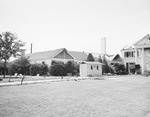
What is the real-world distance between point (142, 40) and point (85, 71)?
1594 cm

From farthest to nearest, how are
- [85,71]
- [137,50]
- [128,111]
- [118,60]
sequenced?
[118,60] → [137,50] → [85,71] → [128,111]

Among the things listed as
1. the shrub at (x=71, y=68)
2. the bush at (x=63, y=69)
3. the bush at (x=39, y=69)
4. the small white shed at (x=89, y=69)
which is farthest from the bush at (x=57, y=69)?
the small white shed at (x=89, y=69)

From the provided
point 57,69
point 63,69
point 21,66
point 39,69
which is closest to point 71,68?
point 63,69

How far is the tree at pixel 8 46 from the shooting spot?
36375 millimetres

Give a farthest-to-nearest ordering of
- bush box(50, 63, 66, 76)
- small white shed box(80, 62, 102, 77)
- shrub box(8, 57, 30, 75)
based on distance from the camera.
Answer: shrub box(8, 57, 30, 75)
bush box(50, 63, 66, 76)
small white shed box(80, 62, 102, 77)

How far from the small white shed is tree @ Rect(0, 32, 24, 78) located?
14.6m

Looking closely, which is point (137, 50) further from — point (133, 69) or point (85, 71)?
point (85, 71)

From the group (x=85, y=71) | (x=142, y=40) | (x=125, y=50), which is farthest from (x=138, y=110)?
(x=125, y=50)

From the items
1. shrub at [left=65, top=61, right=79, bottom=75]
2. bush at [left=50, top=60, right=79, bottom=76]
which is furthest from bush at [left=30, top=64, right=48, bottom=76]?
shrub at [left=65, top=61, right=79, bottom=75]

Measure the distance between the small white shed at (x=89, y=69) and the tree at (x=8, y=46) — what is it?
14.6 metres

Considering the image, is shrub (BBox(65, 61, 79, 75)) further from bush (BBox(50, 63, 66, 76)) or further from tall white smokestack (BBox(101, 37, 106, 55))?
tall white smokestack (BBox(101, 37, 106, 55))

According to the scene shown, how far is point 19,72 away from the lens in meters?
44.8

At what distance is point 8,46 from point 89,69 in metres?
17.8

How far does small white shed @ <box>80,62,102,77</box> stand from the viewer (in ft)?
117
